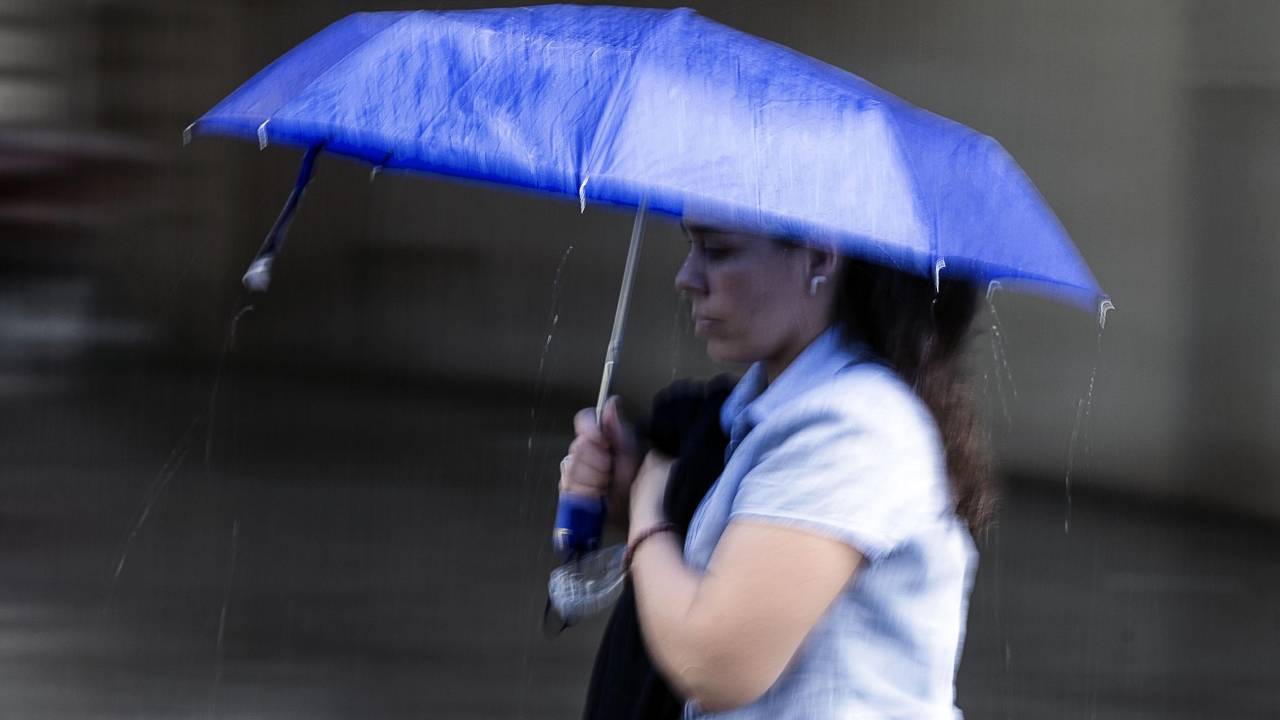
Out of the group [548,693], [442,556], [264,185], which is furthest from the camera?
[264,185]

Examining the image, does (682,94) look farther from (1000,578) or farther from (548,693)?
(1000,578)

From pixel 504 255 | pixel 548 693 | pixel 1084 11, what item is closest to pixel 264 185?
pixel 504 255

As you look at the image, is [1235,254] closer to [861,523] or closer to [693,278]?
[693,278]

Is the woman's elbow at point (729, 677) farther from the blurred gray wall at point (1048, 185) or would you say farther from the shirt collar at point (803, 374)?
the blurred gray wall at point (1048, 185)

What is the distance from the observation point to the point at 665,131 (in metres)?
1.97

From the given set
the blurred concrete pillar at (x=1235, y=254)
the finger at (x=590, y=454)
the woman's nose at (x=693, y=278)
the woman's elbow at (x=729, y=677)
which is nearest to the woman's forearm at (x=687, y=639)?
the woman's elbow at (x=729, y=677)

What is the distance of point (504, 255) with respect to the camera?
32.1ft

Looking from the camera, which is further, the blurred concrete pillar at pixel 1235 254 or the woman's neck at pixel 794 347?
the blurred concrete pillar at pixel 1235 254

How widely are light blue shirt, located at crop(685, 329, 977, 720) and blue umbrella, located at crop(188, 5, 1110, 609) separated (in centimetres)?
19

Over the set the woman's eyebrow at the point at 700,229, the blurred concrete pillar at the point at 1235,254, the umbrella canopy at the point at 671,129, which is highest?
the umbrella canopy at the point at 671,129

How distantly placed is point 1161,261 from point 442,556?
11.8ft

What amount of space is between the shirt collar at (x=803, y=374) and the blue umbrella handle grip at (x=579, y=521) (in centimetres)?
18

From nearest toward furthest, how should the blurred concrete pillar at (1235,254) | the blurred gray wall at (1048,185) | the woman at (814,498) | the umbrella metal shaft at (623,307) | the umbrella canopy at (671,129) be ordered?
the woman at (814,498) < the umbrella canopy at (671,129) < the umbrella metal shaft at (623,307) < the blurred concrete pillar at (1235,254) < the blurred gray wall at (1048,185)

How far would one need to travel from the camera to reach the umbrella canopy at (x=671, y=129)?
6.40 feet
